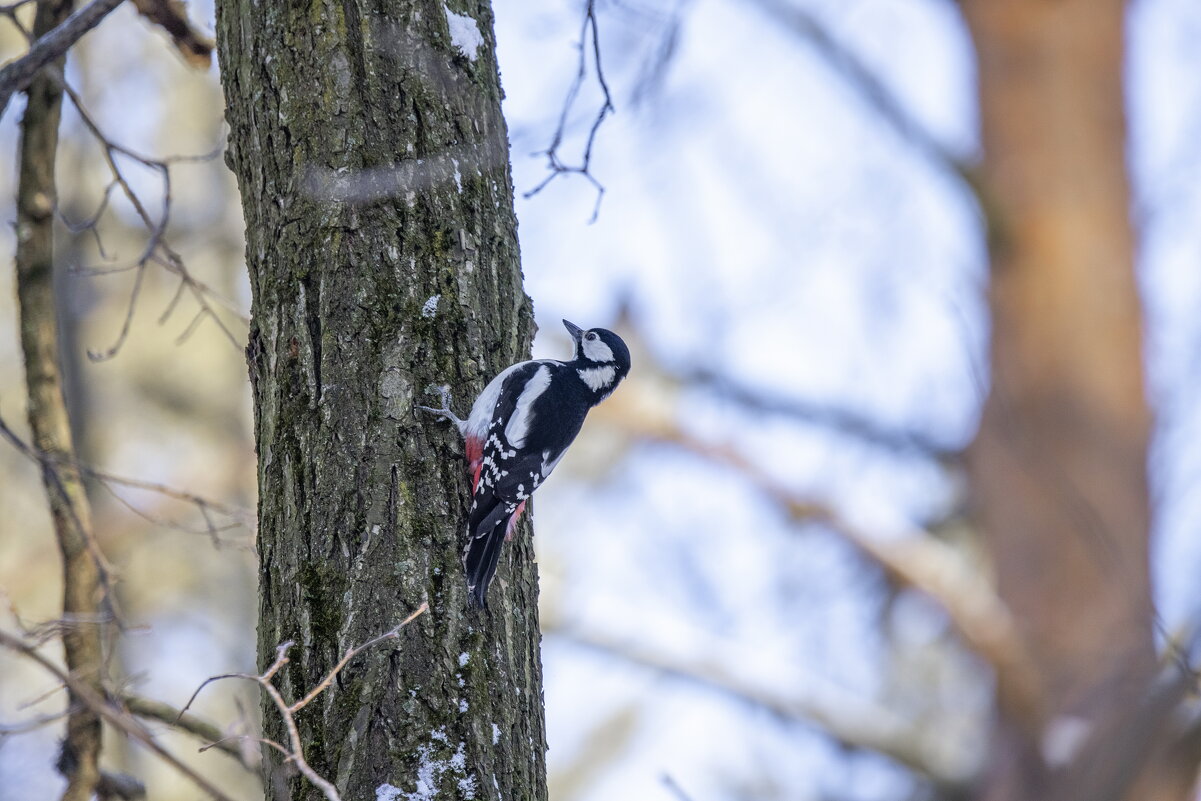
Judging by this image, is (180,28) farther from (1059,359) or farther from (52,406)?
(1059,359)

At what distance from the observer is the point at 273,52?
283cm

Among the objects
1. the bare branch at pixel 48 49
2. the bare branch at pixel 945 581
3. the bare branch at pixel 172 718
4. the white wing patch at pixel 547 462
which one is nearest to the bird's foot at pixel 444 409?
the white wing patch at pixel 547 462

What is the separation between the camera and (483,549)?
101 inches

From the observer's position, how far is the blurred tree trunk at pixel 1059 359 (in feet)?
17.3

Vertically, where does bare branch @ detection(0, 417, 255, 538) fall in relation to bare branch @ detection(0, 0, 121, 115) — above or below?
below

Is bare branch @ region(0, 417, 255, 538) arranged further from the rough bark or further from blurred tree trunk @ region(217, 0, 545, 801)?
blurred tree trunk @ region(217, 0, 545, 801)

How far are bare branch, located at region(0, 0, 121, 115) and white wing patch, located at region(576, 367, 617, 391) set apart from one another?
2060mm

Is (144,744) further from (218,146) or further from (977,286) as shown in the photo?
(977,286)

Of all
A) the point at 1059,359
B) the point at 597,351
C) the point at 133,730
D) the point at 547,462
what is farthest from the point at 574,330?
the point at 133,730

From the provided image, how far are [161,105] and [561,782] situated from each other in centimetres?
726

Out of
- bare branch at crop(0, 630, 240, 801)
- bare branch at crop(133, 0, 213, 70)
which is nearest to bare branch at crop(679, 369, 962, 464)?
bare branch at crop(133, 0, 213, 70)

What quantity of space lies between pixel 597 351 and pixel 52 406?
196 centimetres

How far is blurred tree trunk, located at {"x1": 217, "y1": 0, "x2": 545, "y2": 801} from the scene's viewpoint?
2320 millimetres

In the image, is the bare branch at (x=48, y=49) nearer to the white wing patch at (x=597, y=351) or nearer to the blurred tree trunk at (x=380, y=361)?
the blurred tree trunk at (x=380, y=361)
